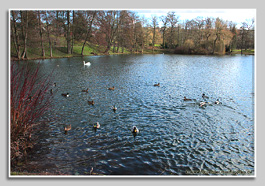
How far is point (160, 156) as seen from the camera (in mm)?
7629

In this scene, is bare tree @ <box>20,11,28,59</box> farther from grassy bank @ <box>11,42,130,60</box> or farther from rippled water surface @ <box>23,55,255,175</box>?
rippled water surface @ <box>23,55,255,175</box>

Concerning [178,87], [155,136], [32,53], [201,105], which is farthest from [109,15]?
[155,136]

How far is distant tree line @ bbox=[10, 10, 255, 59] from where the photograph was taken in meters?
39.3

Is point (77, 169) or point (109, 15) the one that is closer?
point (77, 169)

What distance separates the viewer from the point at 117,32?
2721 inches


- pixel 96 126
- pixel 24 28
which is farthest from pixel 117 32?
pixel 96 126

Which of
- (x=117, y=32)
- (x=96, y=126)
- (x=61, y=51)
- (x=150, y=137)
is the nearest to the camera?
(x=150, y=137)

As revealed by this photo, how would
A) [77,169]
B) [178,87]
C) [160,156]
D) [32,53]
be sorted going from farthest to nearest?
[32,53] → [178,87] → [160,156] → [77,169]

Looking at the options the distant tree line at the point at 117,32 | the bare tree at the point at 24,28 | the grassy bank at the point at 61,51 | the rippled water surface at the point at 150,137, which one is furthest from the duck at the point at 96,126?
the bare tree at the point at 24,28

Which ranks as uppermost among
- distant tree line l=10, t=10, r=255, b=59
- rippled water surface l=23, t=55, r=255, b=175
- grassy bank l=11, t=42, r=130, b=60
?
distant tree line l=10, t=10, r=255, b=59

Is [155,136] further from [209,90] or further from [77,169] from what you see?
[209,90]

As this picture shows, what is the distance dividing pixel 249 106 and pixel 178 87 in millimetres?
7378

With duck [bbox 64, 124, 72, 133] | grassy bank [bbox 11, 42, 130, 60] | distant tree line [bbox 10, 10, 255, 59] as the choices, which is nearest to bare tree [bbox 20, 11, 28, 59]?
distant tree line [bbox 10, 10, 255, 59]

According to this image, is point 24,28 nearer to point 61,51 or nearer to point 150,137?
point 61,51
